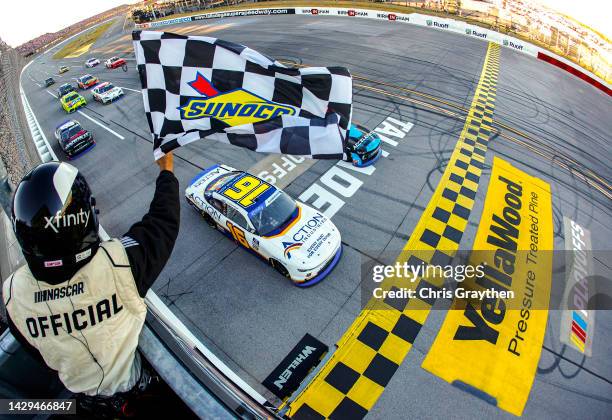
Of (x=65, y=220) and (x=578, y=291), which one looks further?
(x=578, y=291)

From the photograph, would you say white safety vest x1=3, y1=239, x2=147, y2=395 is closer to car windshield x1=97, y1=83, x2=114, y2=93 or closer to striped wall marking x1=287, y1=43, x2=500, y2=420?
striped wall marking x1=287, y1=43, x2=500, y2=420

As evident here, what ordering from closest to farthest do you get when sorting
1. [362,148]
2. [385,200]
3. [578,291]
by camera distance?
[578,291] → [385,200] → [362,148]

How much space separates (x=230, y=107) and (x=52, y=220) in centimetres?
345

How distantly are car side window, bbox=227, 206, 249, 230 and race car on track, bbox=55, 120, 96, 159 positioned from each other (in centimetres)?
977

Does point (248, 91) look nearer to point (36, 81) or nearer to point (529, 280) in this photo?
point (529, 280)

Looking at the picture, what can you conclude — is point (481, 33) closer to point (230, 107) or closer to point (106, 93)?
point (106, 93)

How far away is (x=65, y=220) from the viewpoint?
1638 mm

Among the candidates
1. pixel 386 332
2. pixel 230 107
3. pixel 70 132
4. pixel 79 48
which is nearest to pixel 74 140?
pixel 70 132

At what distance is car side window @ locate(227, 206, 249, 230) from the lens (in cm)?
761

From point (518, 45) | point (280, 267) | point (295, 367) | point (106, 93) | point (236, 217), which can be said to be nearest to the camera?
point (295, 367)

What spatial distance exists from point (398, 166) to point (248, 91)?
755cm

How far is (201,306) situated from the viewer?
24.0 feet

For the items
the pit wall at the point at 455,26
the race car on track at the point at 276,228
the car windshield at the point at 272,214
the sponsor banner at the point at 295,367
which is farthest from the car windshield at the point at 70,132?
the pit wall at the point at 455,26

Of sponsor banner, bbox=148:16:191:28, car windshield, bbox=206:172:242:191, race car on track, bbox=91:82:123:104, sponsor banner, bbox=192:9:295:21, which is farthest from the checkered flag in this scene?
sponsor banner, bbox=148:16:191:28
